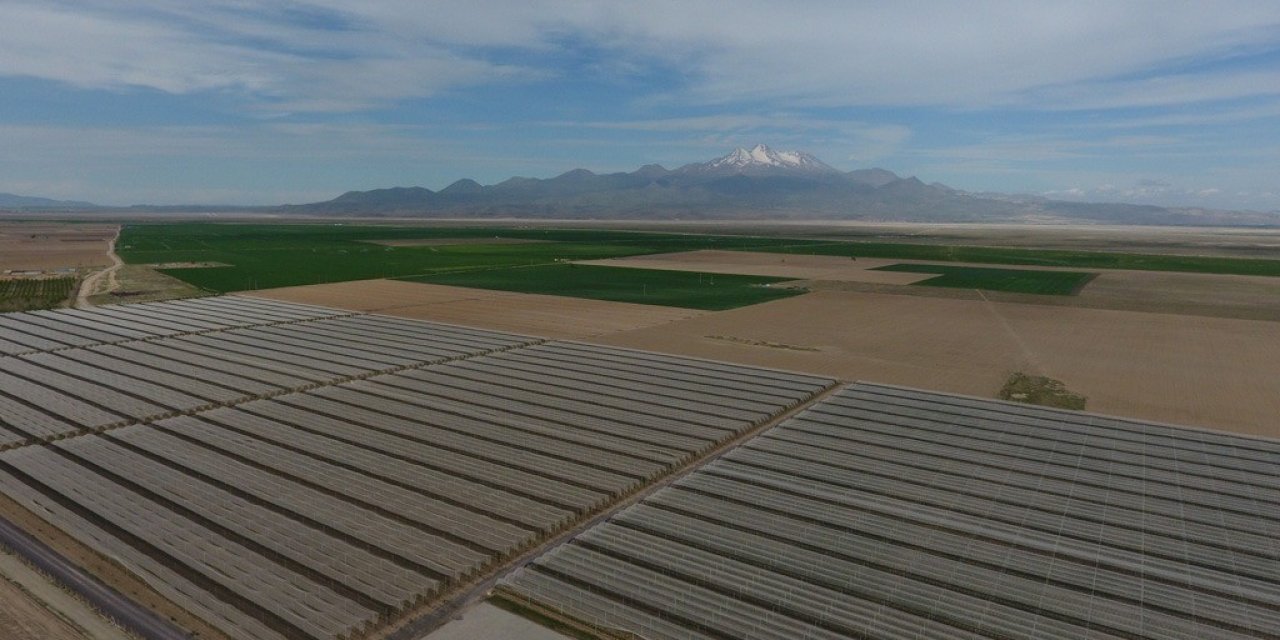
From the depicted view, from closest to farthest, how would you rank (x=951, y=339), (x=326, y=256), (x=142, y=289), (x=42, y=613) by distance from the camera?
(x=42, y=613) < (x=951, y=339) < (x=142, y=289) < (x=326, y=256)

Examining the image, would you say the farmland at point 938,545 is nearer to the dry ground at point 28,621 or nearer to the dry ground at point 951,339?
the dry ground at point 951,339

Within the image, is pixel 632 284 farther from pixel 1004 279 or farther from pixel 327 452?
pixel 327 452

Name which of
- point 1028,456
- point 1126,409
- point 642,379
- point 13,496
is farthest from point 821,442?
point 13,496

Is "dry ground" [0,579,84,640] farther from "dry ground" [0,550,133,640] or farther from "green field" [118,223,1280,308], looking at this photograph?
"green field" [118,223,1280,308]

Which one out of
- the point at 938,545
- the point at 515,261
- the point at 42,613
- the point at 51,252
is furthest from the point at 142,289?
the point at 938,545

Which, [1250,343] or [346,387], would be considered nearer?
[346,387]

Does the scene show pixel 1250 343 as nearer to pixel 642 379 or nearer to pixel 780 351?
pixel 780 351
